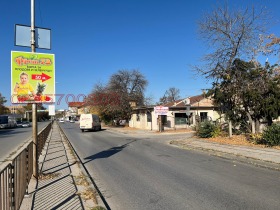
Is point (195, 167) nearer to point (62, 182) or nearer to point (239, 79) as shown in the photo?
point (62, 182)

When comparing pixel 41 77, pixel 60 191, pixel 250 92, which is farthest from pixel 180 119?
pixel 60 191

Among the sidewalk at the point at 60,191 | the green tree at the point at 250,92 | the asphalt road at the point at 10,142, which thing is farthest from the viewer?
the green tree at the point at 250,92

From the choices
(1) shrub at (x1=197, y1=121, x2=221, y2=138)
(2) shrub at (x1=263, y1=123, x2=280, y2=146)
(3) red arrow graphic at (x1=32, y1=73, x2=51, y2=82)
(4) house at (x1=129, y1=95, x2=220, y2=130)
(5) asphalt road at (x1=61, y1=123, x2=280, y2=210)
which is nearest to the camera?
(5) asphalt road at (x1=61, y1=123, x2=280, y2=210)

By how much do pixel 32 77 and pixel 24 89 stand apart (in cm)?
41

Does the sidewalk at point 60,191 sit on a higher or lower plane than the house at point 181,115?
lower

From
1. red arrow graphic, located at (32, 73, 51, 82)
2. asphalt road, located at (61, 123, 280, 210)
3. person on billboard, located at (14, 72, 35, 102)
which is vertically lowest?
asphalt road, located at (61, 123, 280, 210)

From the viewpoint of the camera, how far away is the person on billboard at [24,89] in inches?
309

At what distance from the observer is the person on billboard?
7840 millimetres

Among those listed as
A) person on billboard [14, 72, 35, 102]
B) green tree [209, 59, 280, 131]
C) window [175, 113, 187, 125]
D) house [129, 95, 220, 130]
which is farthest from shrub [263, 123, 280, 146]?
window [175, 113, 187, 125]

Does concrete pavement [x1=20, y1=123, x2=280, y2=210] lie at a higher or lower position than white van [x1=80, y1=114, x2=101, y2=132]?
lower

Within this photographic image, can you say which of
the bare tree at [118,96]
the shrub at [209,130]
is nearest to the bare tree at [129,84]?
the bare tree at [118,96]

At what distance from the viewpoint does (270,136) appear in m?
13.4

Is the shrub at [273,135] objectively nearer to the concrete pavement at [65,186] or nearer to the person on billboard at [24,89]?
the concrete pavement at [65,186]

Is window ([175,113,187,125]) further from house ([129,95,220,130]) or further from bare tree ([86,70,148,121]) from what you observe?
bare tree ([86,70,148,121])
